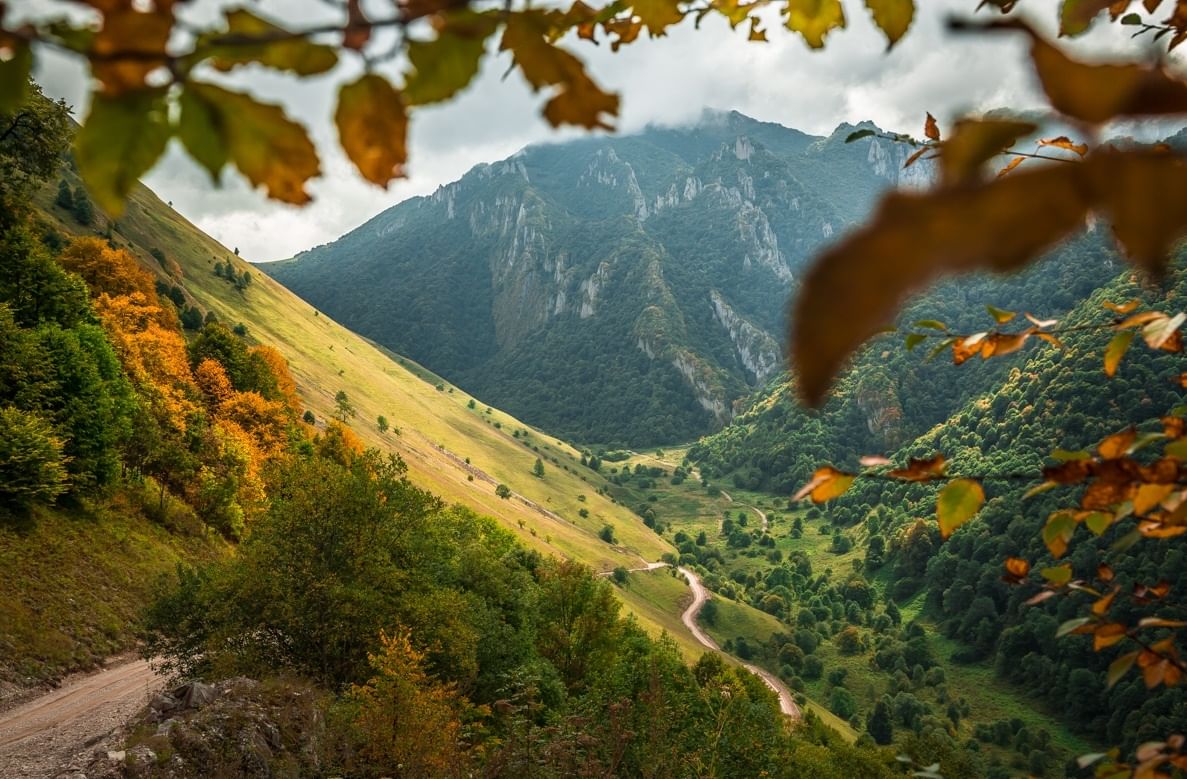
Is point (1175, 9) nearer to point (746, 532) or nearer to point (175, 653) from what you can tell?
point (175, 653)

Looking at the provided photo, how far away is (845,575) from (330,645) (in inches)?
6741

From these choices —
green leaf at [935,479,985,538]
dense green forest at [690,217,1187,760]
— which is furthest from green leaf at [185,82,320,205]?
dense green forest at [690,217,1187,760]

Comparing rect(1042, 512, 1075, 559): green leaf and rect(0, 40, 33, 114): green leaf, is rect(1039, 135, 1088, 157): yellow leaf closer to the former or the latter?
rect(1042, 512, 1075, 559): green leaf

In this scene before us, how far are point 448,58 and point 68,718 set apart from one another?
26660mm

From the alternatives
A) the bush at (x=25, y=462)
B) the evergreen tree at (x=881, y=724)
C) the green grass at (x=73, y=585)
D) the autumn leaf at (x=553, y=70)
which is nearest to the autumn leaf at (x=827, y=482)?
the autumn leaf at (x=553, y=70)

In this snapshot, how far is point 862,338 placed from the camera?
0.51 m

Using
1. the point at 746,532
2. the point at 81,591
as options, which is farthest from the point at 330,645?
the point at 746,532

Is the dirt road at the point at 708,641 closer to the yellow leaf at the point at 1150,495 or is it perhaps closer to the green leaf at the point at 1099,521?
the green leaf at the point at 1099,521

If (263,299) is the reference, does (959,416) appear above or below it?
above

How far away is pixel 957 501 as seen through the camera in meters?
1.95

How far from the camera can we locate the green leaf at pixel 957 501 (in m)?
1.89

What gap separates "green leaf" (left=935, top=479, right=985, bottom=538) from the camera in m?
1.89

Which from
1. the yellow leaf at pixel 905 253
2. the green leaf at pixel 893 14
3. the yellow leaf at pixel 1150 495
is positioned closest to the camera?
the yellow leaf at pixel 905 253

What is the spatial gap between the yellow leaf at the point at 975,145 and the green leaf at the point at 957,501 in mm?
1466
